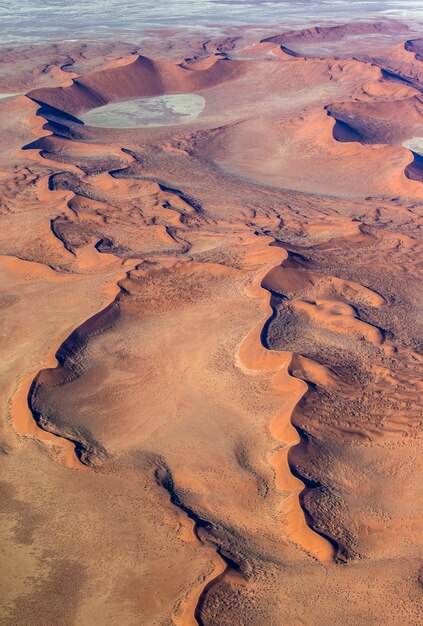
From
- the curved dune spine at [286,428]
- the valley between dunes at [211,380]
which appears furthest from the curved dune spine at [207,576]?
the curved dune spine at [286,428]

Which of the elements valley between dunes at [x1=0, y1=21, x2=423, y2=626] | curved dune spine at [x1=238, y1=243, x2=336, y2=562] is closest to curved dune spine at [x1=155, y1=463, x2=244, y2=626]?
valley between dunes at [x1=0, y1=21, x2=423, y2=626]

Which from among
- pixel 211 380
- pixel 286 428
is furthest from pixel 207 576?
pixel 211 380

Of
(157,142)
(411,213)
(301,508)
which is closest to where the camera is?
(301,508)

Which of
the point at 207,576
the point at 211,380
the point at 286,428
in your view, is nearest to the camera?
the point at 207,576

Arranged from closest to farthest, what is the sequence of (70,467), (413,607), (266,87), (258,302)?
(413,607)
(70,467)
(258,302)
(266,87)

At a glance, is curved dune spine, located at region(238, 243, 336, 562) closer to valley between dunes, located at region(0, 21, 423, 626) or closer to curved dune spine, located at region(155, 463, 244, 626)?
valley between dunes, located at region(0, 21, 423, 626)

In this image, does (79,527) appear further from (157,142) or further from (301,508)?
(157,142)

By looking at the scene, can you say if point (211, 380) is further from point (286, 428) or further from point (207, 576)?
point (207, 576)

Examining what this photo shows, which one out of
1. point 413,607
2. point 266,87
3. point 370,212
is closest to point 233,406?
point 413,607

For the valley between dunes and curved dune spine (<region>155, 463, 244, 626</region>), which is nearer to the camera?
curved dune spine (<region>155, 463, 244, 626</region>)
